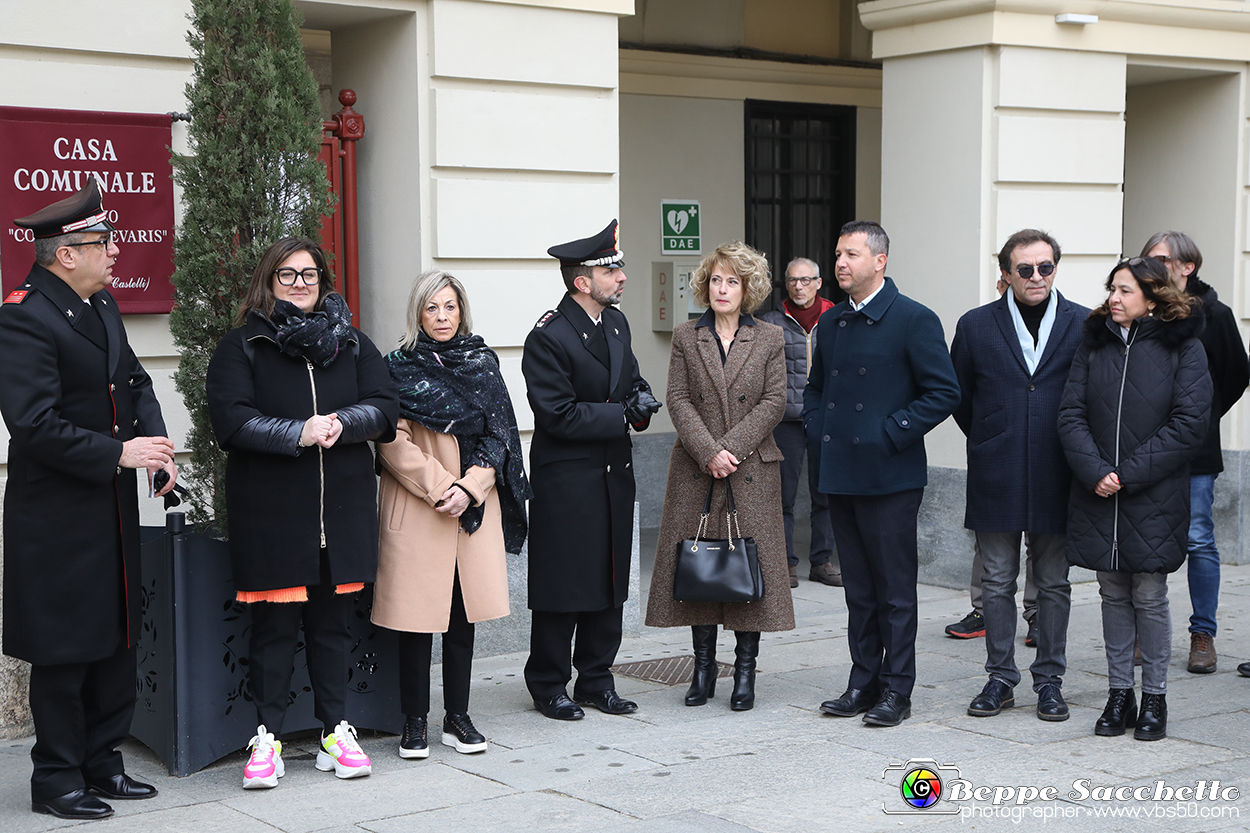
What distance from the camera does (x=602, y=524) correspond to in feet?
19.8

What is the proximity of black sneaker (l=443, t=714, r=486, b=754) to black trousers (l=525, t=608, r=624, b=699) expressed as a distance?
1.82 ft

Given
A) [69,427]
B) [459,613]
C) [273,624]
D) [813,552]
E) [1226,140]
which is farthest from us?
[1226,140]

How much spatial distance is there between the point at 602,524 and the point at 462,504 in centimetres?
79

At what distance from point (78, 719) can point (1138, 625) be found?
13.0 ft

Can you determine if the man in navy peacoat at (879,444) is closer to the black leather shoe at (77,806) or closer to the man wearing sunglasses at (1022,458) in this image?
the man wearing sunglasses at (1022,458)

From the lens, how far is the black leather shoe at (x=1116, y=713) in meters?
5.65

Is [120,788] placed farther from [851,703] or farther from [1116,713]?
[1116,713]

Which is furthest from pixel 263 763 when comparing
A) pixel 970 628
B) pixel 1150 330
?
pixel 970 628

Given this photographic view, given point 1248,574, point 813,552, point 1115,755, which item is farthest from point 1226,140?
point 1115,755

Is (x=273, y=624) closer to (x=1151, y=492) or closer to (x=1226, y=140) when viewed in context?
(x=1151, y=492)

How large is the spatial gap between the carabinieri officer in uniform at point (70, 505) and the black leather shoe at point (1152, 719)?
3667 mm

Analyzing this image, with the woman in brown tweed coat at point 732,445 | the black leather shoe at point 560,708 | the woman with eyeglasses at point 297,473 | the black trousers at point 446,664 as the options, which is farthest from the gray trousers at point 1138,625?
the woman with eyeglasses at point 297,473

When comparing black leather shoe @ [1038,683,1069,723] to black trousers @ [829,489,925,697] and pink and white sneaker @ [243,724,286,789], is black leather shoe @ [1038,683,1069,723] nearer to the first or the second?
black trousers @ [829,489,925,697]

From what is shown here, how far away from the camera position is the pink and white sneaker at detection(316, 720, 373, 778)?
204 inches
